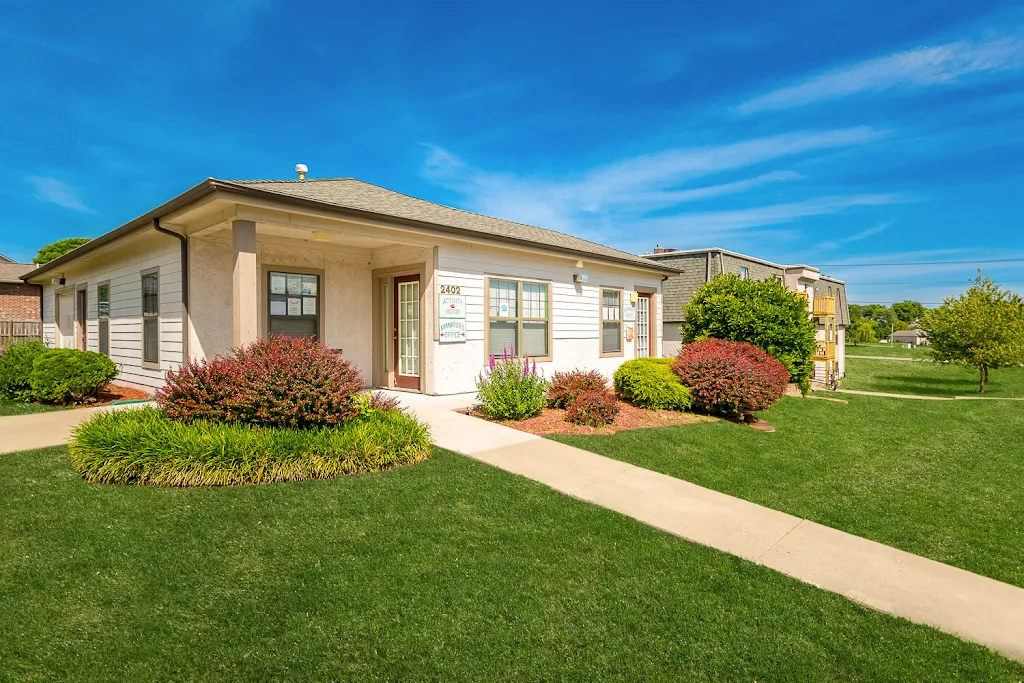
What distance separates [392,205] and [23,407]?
7.00 meters

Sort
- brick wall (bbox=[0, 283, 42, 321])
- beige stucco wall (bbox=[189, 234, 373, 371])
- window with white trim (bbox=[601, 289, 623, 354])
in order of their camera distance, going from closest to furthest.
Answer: beige stucco wall (bbox=[189, 234, 373, 371]), window with white trim (bbox=[601, 289, 623, 354]), brick wall (bbox=[0, 283, 42, 321])

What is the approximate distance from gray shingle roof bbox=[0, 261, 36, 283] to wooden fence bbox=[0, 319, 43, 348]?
5.23 ft

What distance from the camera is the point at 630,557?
11.5 ft

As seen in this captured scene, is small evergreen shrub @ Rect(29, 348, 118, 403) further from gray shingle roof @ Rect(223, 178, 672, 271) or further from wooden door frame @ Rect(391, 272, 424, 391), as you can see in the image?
Answer: wooden door frame @ Rect(391, 272, 424, 391)

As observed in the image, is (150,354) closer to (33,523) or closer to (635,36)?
(33,523)

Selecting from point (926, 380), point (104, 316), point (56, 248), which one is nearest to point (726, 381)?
point (104, 316)

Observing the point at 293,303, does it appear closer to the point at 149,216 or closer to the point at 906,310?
the point at 149,216

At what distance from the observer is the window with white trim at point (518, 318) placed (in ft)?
33.6

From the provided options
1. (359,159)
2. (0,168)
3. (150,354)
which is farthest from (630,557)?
(0,168)

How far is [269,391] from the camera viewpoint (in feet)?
17.3

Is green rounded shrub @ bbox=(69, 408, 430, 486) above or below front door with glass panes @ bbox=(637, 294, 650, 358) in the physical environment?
below

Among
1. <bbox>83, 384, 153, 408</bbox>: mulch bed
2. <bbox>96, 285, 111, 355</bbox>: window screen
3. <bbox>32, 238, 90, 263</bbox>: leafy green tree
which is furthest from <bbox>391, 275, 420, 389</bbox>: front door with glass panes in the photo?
<bbox>32, 238, 90, 263</bbox>: leafy green tree

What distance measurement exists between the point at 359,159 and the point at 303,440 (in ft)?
55.3

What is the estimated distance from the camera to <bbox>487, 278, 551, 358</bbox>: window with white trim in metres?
10.2
